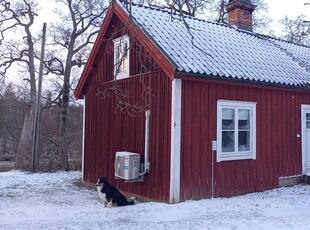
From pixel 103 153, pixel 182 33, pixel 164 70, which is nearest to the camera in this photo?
pixel 164 70

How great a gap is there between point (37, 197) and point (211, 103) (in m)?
5.36

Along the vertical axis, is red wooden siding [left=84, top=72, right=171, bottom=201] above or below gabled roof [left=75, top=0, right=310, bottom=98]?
below

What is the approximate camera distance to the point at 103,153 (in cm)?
1263

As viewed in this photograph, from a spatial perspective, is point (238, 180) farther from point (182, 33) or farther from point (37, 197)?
point (37, 197)

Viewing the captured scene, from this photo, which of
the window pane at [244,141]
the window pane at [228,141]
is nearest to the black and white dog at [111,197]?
the window pane at [228,141]

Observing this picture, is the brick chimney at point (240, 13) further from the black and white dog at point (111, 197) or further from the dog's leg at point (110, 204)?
the dog's leg at point (110, 204)

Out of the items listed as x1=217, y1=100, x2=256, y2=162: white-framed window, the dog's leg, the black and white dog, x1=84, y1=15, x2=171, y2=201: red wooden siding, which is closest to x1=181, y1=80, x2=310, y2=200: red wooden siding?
x1=217, y1=100, x2=256, y2=162: white-framed window

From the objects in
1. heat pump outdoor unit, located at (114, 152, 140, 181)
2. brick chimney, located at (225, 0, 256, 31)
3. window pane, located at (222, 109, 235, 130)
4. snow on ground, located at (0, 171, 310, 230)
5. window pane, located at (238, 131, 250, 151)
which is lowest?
snow on ground, located at (0, 171, 310, 230)

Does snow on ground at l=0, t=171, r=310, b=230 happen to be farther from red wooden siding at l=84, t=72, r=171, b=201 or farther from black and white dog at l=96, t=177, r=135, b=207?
red wooden siding at l=84, t=72, r=171, b=201

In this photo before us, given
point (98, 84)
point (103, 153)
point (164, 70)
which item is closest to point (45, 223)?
point (164, 70)

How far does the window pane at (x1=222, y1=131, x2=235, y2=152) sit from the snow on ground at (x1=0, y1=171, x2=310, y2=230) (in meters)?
1.29

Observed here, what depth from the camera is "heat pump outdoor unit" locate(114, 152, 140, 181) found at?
999cm

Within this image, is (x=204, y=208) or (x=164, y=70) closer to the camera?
(x=204, y=208)

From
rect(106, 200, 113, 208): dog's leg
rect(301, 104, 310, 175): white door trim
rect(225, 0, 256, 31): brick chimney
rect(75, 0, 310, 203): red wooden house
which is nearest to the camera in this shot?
rect(106, 200, 113, 208): dog's leg
